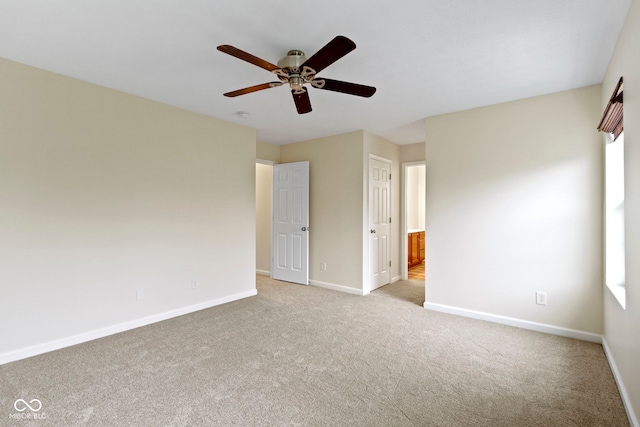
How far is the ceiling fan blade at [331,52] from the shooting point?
1696 millimetres

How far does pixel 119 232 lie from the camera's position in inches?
122

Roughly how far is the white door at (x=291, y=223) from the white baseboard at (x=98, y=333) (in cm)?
132

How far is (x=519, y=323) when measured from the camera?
3.20m

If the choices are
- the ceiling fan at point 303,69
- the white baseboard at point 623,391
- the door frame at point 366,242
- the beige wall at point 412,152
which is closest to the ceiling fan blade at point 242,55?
the ceiling fan at point 303,69

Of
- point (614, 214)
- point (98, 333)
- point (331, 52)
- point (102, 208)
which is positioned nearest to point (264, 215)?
point (102, 208)

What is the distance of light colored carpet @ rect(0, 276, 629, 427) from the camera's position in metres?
1.82

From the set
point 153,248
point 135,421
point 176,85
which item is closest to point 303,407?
point 135,421

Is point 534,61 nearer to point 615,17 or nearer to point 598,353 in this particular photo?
point 615,17

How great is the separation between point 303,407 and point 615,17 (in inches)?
121

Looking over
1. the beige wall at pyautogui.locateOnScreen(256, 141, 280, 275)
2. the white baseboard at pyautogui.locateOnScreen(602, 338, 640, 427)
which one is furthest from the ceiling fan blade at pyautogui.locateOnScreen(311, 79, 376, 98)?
the beige wall at pyautogui.locateOnScreen(256, 141, 280, 275)
